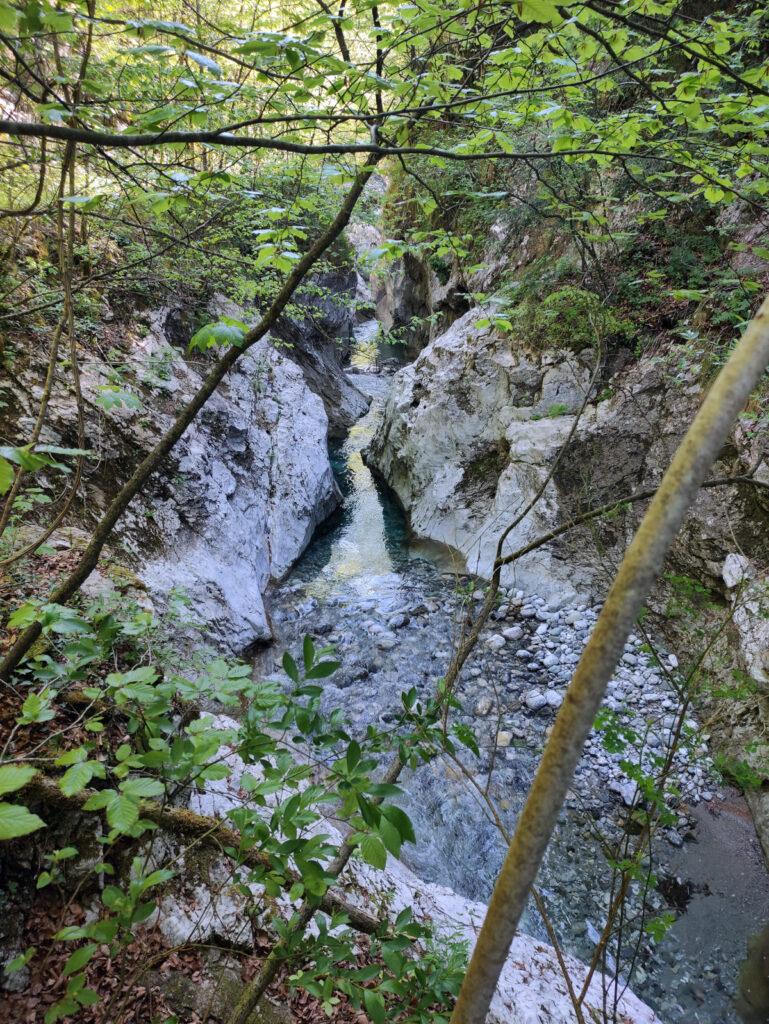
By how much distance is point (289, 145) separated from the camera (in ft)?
4.21

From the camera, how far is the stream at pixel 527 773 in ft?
11.6

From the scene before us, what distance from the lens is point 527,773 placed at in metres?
4.82

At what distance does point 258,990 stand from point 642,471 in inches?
267

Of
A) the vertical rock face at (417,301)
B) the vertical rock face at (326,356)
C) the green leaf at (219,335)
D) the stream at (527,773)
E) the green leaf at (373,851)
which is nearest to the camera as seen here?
the green leaf at (373,851)

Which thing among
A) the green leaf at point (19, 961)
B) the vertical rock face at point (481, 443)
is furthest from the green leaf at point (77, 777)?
the vertical rock face at point (481, 443)

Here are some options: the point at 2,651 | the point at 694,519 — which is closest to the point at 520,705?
the point at 694,519

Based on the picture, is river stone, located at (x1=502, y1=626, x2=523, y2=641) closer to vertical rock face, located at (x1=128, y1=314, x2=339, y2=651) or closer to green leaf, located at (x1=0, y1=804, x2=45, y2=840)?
vertical rock face, located at (x1=128, y1=314, x2=339, y2=651)

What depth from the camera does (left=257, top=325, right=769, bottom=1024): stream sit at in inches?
139

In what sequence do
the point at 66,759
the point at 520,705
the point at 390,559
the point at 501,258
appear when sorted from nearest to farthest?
the point at 66,759, the point at 520,705, the point at 390,559, the point at 501,258

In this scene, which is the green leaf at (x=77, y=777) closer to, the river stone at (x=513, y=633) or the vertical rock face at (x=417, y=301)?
the river stone at (x=513, y=633)

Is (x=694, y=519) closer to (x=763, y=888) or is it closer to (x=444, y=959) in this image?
(x=763, y=888)

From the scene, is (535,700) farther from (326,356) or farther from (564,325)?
(326,356)

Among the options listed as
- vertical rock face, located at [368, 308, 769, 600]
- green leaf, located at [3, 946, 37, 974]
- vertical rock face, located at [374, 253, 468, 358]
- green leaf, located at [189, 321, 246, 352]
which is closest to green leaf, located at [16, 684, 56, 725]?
green leaf, located at [3, 946, 37, 974]

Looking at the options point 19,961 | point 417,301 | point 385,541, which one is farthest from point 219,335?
point 417,301
